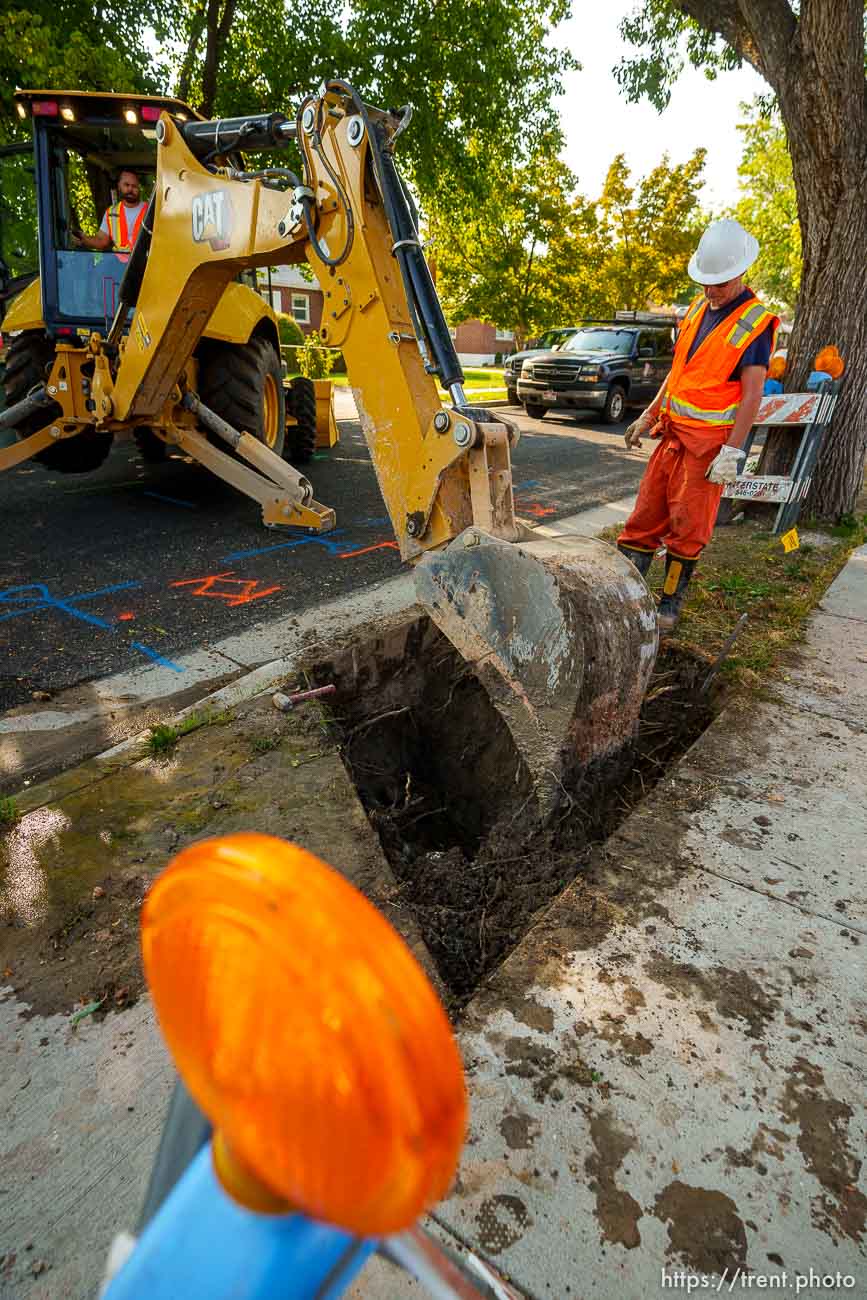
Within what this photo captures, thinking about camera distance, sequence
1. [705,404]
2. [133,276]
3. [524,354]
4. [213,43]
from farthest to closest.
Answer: [524,354] < [213,43] < [133,276] < [705,404]

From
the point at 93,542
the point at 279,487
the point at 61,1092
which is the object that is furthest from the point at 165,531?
the point at 61,1092

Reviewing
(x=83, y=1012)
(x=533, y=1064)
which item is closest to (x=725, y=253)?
(x=533, y=1064)

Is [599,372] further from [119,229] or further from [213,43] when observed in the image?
[119,229]

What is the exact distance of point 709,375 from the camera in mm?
4012

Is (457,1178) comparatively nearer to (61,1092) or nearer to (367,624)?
(61,1092)

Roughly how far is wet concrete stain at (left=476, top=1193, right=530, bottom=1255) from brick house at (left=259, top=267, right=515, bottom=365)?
25.1m

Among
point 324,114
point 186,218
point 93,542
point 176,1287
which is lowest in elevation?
point 93,542

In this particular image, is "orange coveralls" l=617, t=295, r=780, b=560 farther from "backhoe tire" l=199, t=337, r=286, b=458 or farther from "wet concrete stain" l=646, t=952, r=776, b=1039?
"backhoe tire" l=199, t=337, r=286, b=458

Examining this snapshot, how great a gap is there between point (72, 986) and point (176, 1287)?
5.53 feet

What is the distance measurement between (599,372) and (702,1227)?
1556 centimetres

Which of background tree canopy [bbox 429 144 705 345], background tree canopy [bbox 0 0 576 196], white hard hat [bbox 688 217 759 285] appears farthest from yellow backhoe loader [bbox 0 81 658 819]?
background tree canopy [bbox 429 144 705 345]

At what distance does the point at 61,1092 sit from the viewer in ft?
5.59

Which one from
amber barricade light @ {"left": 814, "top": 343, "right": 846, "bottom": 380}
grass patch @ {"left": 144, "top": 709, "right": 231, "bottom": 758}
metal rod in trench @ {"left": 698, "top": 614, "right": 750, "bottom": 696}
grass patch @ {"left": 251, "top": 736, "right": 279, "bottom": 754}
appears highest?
amber barricade light @ {"left": 814, "top": 343, "right": 846, "bottom": 380}

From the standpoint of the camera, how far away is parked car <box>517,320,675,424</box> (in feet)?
49.8
